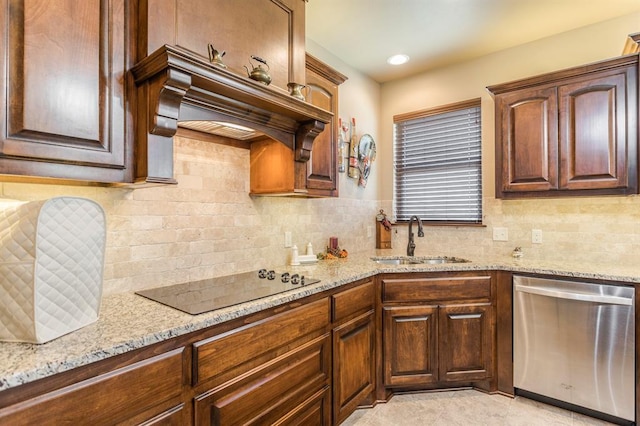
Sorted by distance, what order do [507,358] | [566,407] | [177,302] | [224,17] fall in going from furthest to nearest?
[507,358] < [566,407] < [224,17] < [177,302]

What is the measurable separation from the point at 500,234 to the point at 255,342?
2.38 meters

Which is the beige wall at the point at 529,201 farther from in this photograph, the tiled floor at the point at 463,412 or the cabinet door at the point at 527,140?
the tiled floor at the point at 463,412

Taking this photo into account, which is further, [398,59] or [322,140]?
[398,59]

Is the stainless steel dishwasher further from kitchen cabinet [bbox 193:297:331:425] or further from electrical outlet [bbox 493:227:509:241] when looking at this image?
kitchen cabinet [bbox 193:297:331:425]

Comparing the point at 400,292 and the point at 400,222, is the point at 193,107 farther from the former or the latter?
the point at 400,222

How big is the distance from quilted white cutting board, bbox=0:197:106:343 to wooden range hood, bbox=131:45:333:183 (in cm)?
33

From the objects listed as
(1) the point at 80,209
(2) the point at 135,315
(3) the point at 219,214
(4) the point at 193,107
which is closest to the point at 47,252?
(1) the point at 80,209

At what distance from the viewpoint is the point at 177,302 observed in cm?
146

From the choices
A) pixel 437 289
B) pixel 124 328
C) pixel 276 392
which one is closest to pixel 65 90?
pixel 124 328

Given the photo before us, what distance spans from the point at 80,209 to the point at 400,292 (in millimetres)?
1888

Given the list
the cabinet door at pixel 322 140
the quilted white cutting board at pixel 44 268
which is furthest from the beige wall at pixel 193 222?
the quilted white cutting board at pixel 44 268

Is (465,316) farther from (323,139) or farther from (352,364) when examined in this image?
(323,139)

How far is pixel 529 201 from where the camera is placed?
280 cm

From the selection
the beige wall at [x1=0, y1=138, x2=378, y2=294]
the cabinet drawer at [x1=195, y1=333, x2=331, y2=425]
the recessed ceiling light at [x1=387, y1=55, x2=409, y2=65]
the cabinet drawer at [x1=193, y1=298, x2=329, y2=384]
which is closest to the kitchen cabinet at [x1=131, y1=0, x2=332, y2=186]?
the beige wall at [x1=0, y1=138, x2=378, y2=294]
